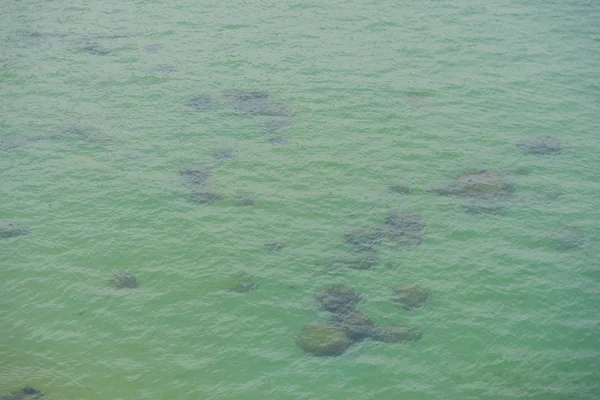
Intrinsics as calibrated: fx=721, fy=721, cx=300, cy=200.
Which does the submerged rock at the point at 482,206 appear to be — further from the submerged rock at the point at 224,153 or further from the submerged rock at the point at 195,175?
the submerged rock at the point at 195,175

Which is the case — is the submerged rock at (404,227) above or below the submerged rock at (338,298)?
above

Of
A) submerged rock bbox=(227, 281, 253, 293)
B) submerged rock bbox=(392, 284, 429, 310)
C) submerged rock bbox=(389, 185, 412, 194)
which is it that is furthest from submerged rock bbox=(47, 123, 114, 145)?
submerged rock bbox=(392, 284, 429, 310)

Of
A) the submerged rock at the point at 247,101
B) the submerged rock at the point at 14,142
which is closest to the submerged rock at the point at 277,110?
the submerged rock at the point at 247,101

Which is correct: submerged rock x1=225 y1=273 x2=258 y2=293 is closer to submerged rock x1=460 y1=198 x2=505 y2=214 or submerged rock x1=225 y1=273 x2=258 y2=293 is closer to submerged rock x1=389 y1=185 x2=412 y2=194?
submerged rock x1=389 y1=185 x2=412 y2=194

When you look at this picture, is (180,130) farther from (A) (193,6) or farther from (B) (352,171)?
(A) (193,6)

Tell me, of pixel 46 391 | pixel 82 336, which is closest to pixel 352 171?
pixel 82 336

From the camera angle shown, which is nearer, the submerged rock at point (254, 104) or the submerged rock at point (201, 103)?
A: the submerged rock at point (254, 104)

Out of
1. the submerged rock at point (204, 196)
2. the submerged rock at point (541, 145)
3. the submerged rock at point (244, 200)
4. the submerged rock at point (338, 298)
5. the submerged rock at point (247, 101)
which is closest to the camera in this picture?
the submerged rock at point (338, 298)
